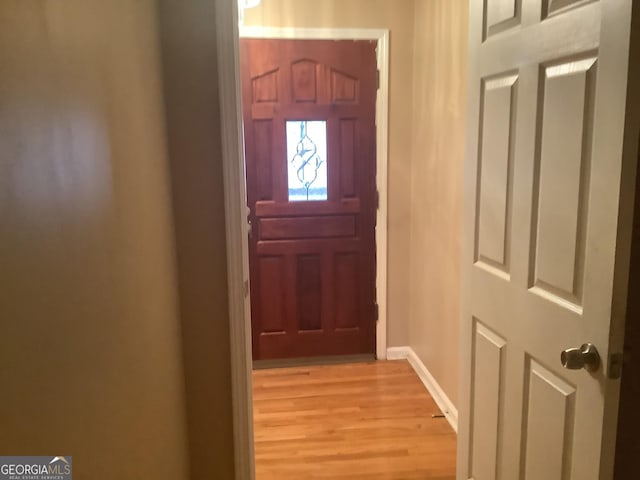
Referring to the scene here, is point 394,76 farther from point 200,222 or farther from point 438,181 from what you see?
point 200,222

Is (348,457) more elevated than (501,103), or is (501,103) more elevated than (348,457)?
(501,103)

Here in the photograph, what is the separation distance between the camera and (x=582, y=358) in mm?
1313

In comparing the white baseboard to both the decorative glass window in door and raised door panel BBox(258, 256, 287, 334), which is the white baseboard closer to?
raised door panel BBox(258, 256, 287, 334)

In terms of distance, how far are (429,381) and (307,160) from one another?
1.54m

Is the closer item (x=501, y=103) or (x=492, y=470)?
(x=501, y=103)

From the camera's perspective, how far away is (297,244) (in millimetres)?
3588

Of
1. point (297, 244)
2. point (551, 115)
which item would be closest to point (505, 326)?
point (551, 115)

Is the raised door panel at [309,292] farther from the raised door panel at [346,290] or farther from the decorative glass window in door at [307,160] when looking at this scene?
the decorative glass window in door at [307,160]

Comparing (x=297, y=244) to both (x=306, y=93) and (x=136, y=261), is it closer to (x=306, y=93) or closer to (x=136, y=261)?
(x=306, y=93)

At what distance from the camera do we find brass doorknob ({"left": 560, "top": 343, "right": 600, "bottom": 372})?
1.29 metres

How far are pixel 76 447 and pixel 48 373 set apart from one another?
194mm

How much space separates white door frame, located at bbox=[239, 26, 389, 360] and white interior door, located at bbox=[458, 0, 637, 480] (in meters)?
1.61

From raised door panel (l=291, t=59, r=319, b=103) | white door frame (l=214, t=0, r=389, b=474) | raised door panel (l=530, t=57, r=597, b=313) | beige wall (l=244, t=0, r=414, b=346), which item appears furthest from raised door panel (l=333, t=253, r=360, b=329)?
raised door panel (l=530, t=57, r=597, b=313)

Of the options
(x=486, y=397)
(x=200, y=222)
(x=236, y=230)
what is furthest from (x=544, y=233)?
(x=200, y=222)
